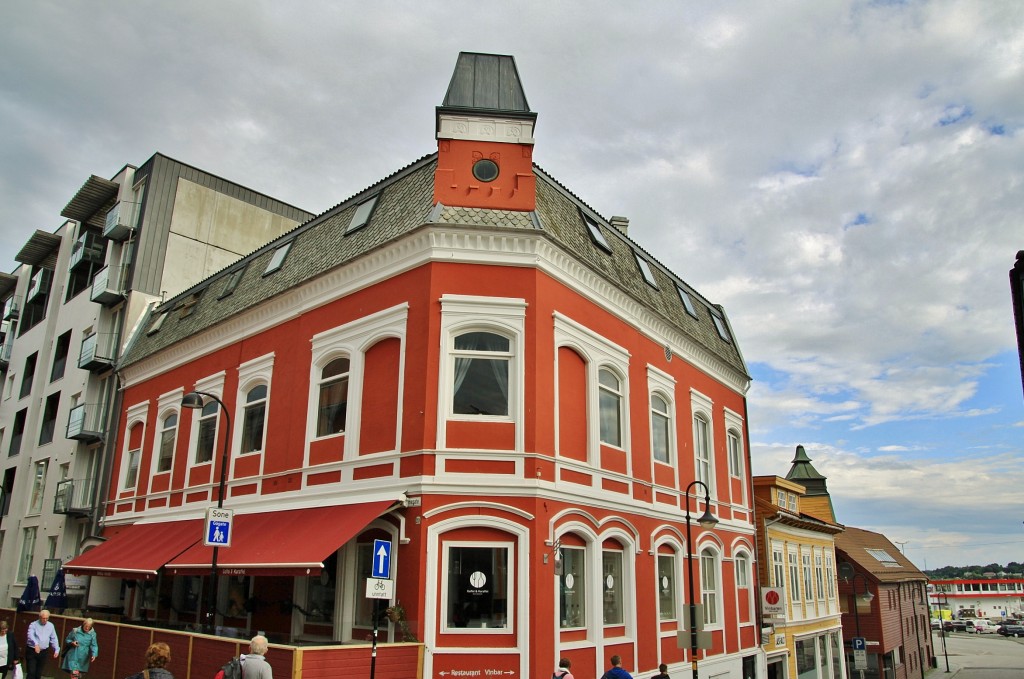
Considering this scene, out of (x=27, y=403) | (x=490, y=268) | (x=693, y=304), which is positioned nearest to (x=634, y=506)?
(x=490, y=268)

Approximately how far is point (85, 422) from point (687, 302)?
21.5 m

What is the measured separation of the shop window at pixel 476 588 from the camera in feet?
45.2

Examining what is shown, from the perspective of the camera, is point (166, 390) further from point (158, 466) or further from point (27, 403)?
point (27, 403)

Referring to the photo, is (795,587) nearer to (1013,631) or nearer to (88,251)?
(88,251)

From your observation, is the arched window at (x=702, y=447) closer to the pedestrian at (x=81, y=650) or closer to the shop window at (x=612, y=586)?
the shop window at (x=612, y=586)

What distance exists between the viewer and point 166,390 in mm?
23750

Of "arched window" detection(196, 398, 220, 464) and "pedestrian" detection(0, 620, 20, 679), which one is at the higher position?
"arched window" detection(196, 398, 220, 464)

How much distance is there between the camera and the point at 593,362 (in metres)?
17.3

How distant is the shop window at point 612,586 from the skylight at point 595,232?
755cm

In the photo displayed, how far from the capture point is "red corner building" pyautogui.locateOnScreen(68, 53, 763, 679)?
14.2m

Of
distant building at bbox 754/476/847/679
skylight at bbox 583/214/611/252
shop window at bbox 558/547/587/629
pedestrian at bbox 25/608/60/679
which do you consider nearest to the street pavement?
distant building at bbox 754/476/847/679

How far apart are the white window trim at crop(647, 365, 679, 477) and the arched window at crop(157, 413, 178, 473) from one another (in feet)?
45.2

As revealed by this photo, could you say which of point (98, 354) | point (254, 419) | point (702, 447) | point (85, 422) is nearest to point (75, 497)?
point (85, 422)

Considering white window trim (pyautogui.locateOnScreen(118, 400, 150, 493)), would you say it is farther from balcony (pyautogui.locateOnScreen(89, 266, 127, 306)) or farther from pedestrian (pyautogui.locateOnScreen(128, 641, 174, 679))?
pedestrian (pyautogui.locateOnScreen(128, 641, 174, 679))
